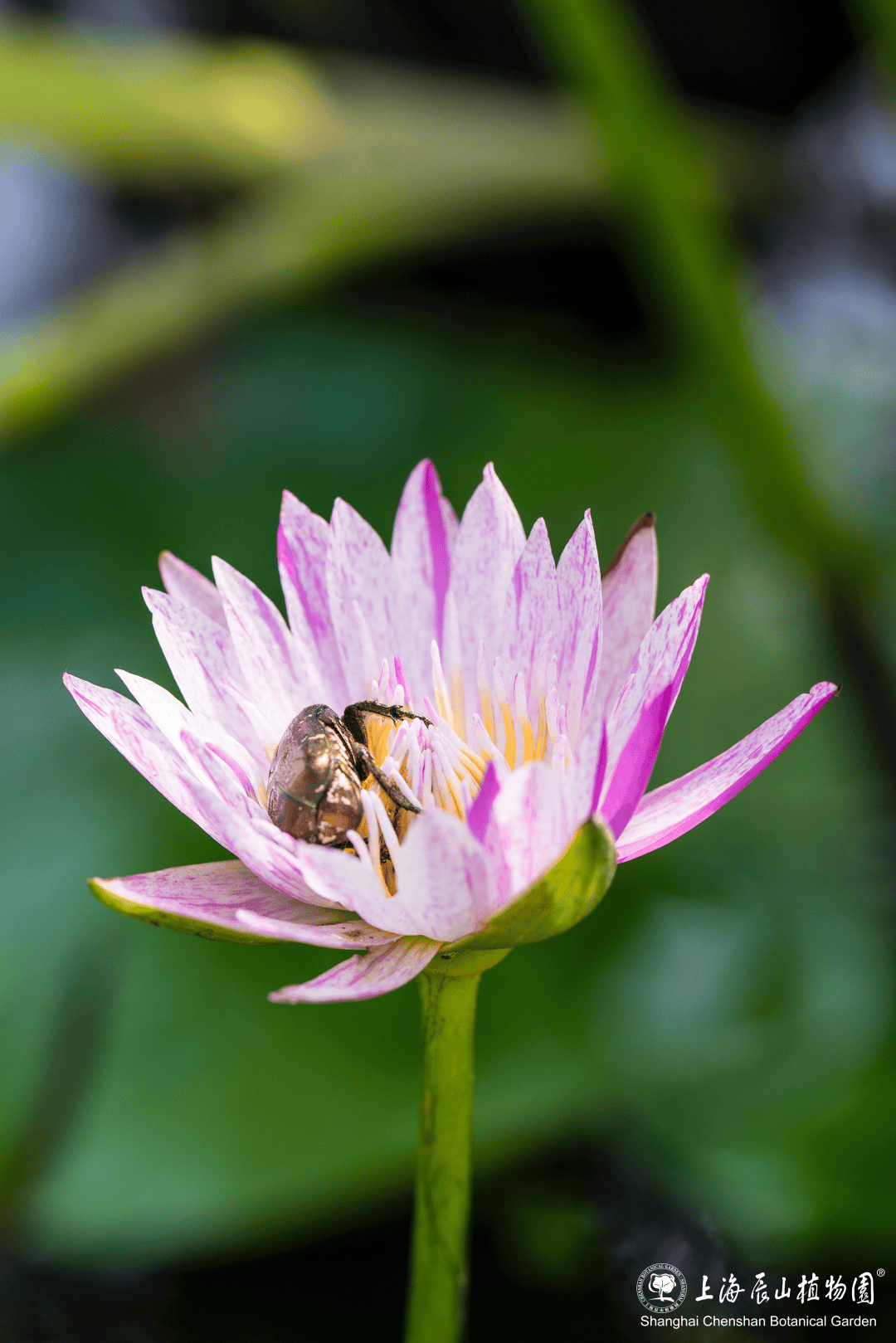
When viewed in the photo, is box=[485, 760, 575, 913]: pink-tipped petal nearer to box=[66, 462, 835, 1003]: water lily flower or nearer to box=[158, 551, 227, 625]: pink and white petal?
box=[66, 462, 835, 1003]: water lily flower

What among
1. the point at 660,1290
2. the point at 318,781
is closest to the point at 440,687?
the point at 318,781

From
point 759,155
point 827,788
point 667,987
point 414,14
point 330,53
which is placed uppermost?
point 414,14

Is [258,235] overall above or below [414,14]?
below

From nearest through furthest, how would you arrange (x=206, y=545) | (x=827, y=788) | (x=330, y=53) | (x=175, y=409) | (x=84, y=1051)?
(x=84, y=1051), (x=827, y=788), (x=206, y=545), (x=175, y=409), (x=330, y=53)

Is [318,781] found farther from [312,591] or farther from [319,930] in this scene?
[312,591]

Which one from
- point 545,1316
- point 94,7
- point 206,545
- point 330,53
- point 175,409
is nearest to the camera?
point 545,1316

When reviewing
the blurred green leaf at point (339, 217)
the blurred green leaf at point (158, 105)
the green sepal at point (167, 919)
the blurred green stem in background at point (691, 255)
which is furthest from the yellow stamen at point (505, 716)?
the blurred green leaf at point (158, 105)

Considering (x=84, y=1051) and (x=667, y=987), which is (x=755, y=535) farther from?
(x=84, y=1051)

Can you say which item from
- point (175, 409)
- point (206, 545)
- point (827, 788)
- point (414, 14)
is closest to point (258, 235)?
point (175, 409)
